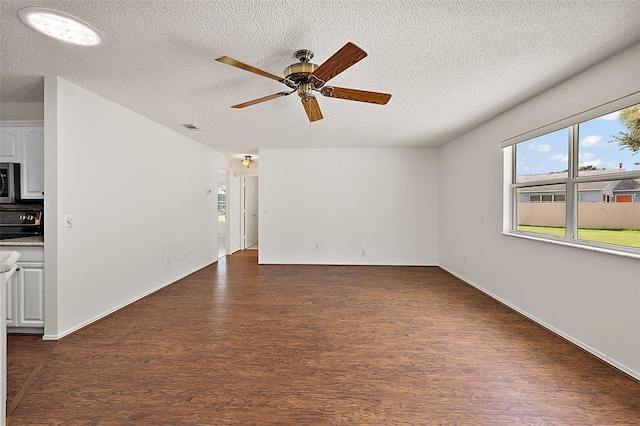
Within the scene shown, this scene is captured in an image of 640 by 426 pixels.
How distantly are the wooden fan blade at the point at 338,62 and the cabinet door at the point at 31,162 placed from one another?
3.00 m

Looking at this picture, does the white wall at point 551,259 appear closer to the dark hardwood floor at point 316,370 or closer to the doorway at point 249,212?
the dark hardwood floor at point 316,370

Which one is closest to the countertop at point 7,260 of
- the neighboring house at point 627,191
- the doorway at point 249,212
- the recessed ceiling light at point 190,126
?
the recessed ceiling light at point 190,126

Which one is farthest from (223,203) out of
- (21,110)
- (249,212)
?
(21,110)

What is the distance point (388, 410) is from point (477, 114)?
11.5ft

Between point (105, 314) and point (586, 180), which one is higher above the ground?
point (586, 180)

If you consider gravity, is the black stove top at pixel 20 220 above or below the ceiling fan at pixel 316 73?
below

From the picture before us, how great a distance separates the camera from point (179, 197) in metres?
4.56

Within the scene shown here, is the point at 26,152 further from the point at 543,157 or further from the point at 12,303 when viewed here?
the point at 543,157

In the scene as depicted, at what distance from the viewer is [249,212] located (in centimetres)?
827

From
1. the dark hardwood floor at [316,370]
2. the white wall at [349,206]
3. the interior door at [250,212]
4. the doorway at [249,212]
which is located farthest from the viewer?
the interior door at [250,212]

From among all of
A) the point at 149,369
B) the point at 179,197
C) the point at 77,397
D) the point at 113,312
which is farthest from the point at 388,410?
the point at 179,197

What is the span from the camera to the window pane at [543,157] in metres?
2.72

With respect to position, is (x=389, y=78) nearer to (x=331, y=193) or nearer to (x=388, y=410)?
(x=388, y=410)

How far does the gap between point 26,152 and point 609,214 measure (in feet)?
18.4
